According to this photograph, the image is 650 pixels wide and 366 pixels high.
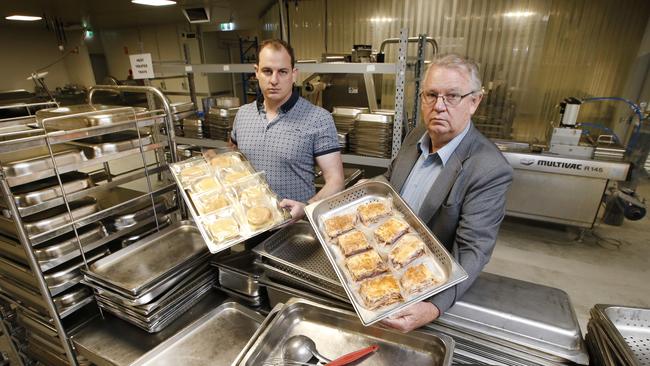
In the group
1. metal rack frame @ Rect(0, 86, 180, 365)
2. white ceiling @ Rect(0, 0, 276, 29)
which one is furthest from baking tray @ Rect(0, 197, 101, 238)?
white ceiling @ Rect(0, 0, 276, 29)

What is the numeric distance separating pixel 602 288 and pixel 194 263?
3.35 meters

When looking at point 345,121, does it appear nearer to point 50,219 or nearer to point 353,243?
point 353,243

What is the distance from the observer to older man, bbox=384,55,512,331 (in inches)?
39.8

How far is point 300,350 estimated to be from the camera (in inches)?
33.1

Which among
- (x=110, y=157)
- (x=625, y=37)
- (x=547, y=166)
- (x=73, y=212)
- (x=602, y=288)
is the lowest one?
(x=602, y=288)

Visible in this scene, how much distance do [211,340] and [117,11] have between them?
6.23 metres

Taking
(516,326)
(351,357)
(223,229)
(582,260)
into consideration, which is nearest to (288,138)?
(223,229)

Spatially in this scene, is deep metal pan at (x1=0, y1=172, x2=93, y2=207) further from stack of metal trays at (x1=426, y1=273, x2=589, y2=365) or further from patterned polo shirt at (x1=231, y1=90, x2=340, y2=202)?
stack of metal trays at (x1=426, y1=273, x2=589, y2=365)

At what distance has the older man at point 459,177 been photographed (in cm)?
101

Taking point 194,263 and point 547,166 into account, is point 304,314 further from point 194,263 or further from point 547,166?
point 547,166

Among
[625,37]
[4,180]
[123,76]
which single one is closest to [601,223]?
[625,37]

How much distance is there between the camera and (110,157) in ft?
4.24

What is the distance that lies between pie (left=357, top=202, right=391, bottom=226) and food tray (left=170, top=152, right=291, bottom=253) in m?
0.30

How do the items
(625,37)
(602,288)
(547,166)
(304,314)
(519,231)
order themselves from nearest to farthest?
(304,314)
(602,288)
(547,166)
(519,231)
(625,37)
